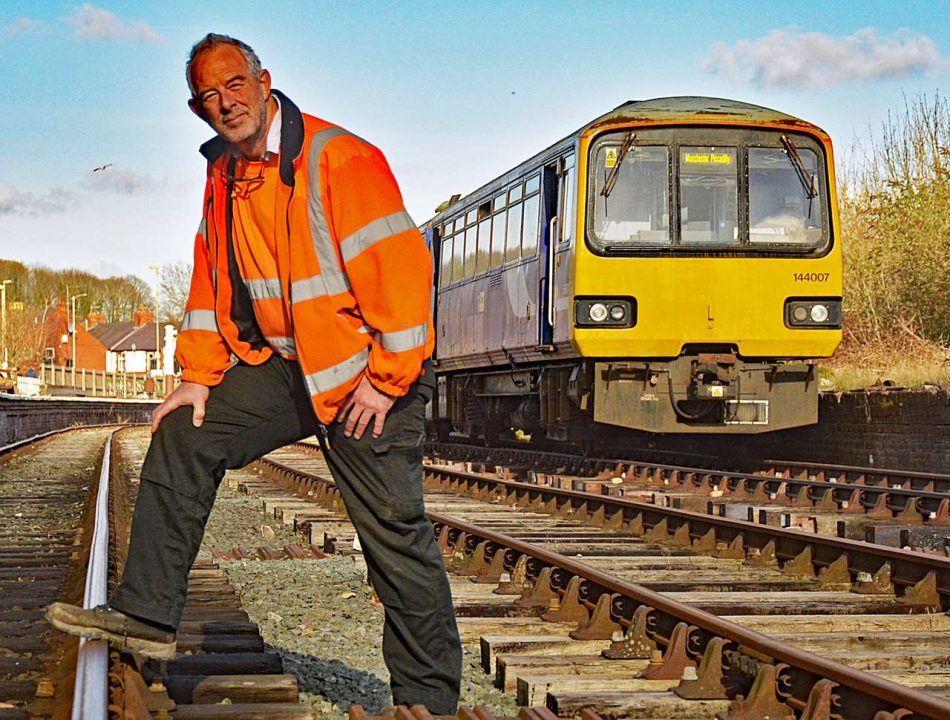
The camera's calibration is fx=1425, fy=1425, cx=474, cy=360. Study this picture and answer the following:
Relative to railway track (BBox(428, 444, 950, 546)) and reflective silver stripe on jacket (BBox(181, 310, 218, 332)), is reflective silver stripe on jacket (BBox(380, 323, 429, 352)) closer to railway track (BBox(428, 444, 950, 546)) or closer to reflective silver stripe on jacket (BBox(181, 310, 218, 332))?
reflective silver stripe on jacket (BBox(181, 310, 218, 332))

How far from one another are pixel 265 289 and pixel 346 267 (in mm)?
283

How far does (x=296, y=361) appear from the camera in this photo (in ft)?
11.8

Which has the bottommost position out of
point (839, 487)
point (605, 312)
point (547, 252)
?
point (839, 487)

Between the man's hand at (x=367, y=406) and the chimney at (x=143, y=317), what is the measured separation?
4605 inches

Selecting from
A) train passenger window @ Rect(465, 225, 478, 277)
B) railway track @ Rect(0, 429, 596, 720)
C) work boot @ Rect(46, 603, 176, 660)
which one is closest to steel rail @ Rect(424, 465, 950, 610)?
railway track @ Rect(0, 429, 596, 720)

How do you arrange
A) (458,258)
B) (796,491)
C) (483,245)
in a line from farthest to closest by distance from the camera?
(458,258) → (483,245) → (796,491)

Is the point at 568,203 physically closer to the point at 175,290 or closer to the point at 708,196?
the point at 708,196

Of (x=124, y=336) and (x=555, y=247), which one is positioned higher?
(x=124, y=336)

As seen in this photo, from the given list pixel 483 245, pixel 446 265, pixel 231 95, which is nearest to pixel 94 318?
pixel 446 265

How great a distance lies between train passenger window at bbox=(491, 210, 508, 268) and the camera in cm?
1638

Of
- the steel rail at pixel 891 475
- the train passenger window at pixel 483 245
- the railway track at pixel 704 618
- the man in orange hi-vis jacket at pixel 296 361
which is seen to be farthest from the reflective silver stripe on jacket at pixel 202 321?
the train passenger window at pixel 483 245

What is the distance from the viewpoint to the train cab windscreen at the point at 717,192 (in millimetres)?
13656

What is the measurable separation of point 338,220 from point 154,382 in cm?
7888

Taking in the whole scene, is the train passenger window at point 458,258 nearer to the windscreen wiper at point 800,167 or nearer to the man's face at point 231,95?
the windscreen wiper at point 800,167
